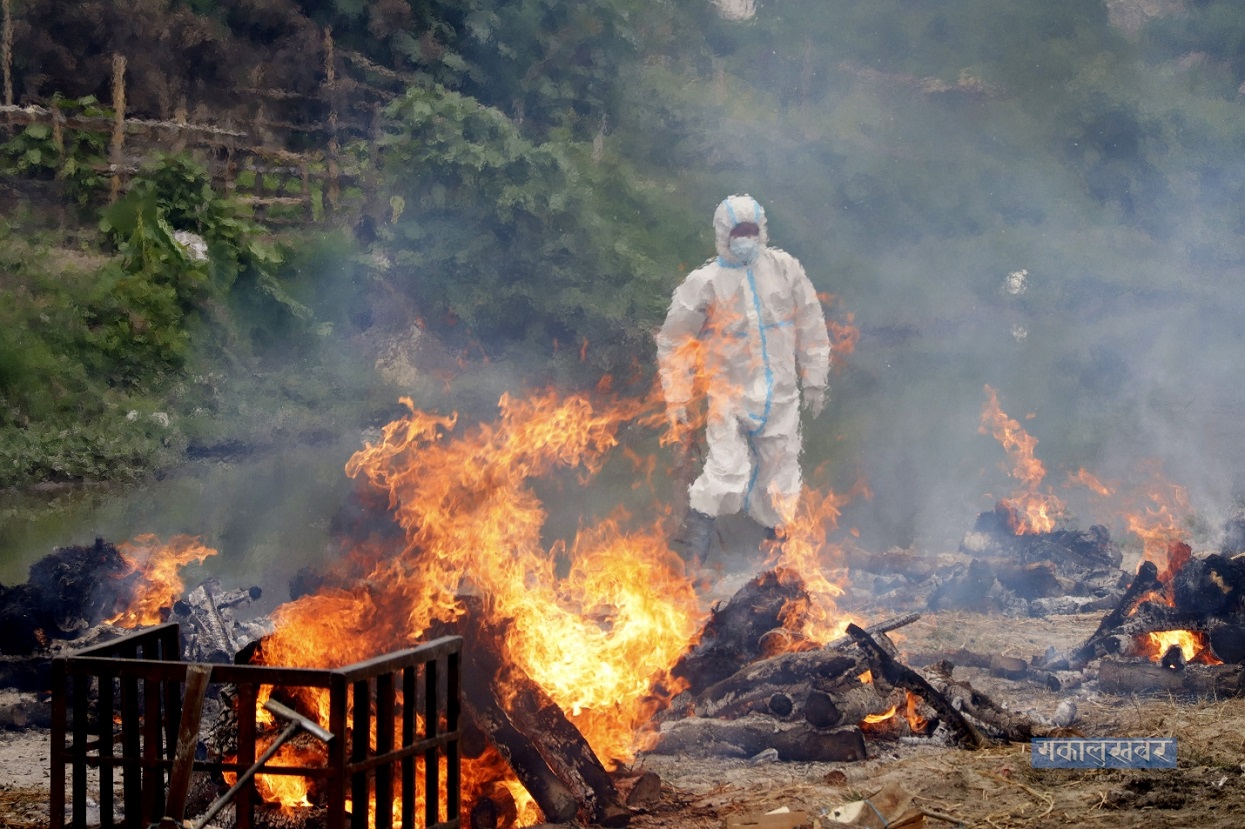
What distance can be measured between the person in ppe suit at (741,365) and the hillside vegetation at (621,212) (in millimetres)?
3992

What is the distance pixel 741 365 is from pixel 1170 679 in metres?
3.64

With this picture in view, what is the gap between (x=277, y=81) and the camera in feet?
45.7

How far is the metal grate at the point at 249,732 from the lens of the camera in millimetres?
3564

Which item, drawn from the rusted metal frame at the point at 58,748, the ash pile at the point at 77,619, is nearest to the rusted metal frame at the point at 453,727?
the rusted metal frame at the point at 58,748

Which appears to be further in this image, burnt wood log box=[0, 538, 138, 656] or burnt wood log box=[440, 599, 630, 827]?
burnt wood log box=[0, 538, 138, 656]

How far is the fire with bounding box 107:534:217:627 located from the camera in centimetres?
707

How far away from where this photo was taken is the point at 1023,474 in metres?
12.4

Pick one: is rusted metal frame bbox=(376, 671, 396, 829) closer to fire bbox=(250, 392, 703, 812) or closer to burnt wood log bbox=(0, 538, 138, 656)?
fire bbox=(250, 392, 703, 812)

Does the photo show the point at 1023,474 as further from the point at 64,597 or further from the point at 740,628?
the point at 64,597

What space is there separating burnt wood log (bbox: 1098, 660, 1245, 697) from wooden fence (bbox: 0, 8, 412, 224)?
30.5 feet

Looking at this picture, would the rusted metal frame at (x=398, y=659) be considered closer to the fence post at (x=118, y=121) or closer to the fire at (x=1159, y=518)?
the fire at (x=1159, y=518)

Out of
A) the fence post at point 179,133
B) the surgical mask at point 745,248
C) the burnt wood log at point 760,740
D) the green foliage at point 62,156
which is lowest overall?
the burnt wood log at point 760,740

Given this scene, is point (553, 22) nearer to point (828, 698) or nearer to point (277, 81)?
point (277, 81)

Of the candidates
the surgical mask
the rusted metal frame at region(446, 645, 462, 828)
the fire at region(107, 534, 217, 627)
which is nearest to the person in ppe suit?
the surgical mask
